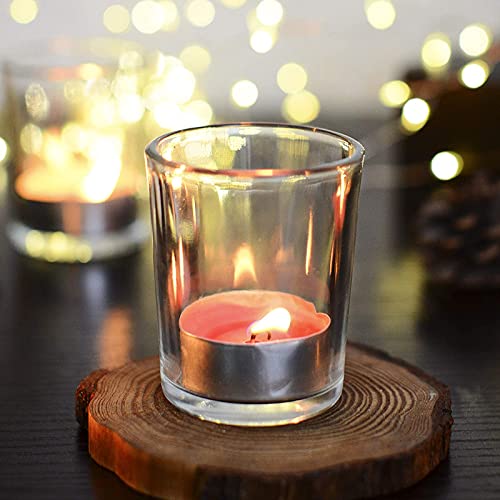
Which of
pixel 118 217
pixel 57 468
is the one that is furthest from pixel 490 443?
pixel 118 217

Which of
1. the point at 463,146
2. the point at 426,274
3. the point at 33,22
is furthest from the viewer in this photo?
the point at 33,22

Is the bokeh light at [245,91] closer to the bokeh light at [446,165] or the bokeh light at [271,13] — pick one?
the bokeh light at [271,13]

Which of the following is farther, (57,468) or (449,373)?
(449,373)

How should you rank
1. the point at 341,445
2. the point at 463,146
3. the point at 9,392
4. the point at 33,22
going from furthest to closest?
the point at 33,22 → the point at 463,146 → the point at 9,392 → the point at 341,445

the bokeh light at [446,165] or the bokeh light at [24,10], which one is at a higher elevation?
the bokeh light at [24,10]

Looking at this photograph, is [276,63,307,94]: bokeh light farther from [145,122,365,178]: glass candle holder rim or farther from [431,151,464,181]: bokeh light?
[145,122,365,178]: glass candle holder rim

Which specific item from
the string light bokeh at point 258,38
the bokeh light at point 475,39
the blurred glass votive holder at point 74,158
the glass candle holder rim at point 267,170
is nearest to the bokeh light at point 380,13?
the string light bokeh at point 258,38

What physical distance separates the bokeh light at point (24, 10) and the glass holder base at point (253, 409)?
1.18 meters

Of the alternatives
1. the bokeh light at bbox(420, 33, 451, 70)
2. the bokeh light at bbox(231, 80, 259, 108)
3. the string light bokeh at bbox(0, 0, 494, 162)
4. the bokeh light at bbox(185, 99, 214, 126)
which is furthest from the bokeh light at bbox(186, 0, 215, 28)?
the bokeh light at bbox(420, 33, 451, 70)

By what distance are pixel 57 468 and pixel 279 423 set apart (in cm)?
13

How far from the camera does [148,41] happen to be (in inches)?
63.9

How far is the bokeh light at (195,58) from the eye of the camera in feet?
5.26

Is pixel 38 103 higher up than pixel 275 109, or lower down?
higher up

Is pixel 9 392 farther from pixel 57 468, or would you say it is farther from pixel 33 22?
pixel 33 22
